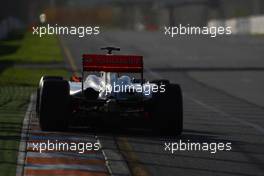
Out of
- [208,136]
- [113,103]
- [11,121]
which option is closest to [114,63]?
[113,103]

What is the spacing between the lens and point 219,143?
13938mm

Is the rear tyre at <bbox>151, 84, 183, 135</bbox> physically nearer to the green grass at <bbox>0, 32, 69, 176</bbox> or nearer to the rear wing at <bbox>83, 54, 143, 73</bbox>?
the rear wing at <bbox>83, 54, 143, 73</bbox>

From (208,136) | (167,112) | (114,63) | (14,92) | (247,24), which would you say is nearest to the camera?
(208,136)

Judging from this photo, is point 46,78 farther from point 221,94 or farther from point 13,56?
point 13,56

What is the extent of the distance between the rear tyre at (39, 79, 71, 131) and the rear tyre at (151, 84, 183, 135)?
52.2 inches

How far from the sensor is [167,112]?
15.1 meters

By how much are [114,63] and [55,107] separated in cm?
117

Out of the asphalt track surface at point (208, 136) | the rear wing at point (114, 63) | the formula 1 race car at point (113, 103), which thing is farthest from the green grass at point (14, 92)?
the rear wing at point (114, 63)

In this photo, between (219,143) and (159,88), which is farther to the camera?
(159,88)

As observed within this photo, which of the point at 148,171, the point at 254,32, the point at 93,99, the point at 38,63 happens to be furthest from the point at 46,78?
the point at 254,32

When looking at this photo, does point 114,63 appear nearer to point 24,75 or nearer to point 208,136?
point 208,136

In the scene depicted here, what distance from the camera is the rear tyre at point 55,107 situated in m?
15.1

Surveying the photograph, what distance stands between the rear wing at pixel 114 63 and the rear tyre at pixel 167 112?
591mm

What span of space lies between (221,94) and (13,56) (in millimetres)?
24334
